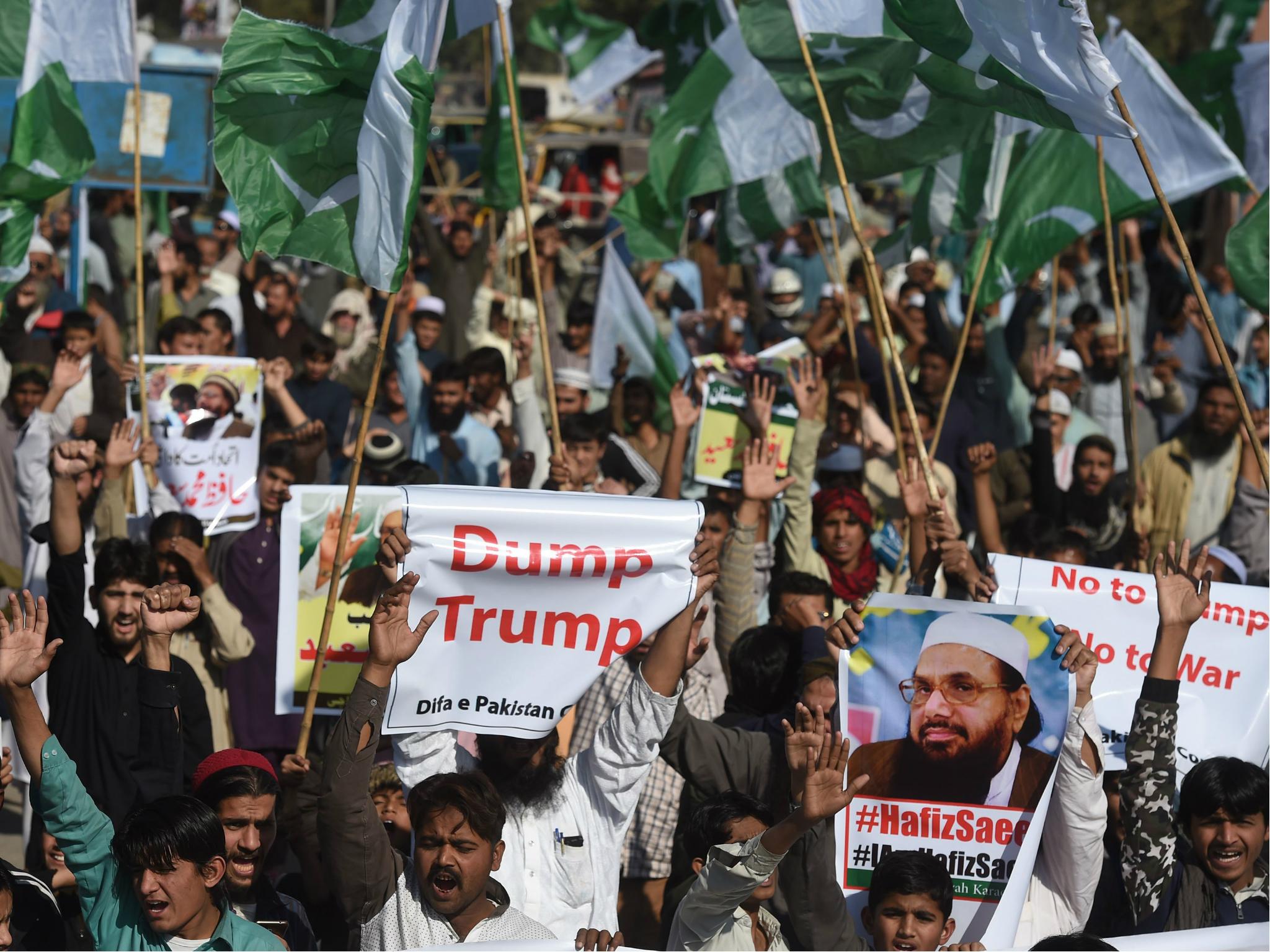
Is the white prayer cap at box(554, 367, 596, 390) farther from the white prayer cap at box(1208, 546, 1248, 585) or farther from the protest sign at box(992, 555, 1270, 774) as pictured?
the protest sign at box(992, 555, 1270, 774)

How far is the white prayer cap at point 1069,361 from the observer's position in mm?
9047

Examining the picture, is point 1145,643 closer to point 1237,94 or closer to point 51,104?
point 51,104

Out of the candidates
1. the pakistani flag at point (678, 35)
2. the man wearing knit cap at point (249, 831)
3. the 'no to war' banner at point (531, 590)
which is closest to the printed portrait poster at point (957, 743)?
the 'no to war' banner at point (531, 590)

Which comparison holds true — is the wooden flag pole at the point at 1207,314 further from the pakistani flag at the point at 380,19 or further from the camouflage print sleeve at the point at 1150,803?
the pakistani flag at the point at 380,19

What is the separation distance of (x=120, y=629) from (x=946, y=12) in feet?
10.8

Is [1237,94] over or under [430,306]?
over

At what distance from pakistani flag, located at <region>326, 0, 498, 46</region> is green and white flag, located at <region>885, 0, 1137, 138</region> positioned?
148cm

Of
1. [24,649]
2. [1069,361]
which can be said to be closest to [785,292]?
[1069,361]

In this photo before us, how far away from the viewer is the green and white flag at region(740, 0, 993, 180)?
659 centimetres

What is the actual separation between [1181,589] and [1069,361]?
199 inches

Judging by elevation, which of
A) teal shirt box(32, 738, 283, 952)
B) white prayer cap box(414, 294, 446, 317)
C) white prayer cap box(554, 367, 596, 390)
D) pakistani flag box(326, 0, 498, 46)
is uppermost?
pakistani flag box(326, 0, 498, 46)

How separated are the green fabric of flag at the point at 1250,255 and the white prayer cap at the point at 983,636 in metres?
2.59

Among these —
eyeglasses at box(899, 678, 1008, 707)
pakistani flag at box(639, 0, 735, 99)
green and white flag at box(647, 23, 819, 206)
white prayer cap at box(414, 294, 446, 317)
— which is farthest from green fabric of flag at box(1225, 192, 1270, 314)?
pakistani flag at box(639, 0, 735, 99)

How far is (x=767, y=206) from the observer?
26.3 ft
